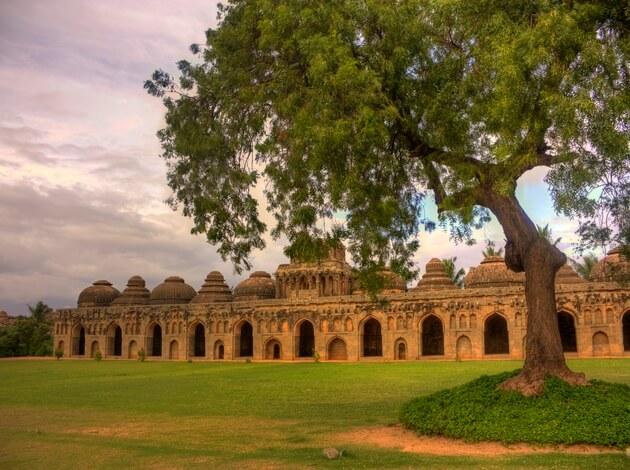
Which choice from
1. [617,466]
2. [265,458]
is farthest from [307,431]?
[617,466]

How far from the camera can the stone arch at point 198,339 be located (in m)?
51.1

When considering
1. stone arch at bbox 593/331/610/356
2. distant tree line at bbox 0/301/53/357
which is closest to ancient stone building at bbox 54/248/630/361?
stone arch at bbox 593/331/610/356

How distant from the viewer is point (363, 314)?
44.4 metres

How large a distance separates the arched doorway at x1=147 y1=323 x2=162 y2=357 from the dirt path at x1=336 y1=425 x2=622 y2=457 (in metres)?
44.4

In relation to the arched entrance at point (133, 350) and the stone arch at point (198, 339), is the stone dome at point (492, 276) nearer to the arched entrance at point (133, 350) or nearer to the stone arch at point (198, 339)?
the stone arch at point (198, 339)

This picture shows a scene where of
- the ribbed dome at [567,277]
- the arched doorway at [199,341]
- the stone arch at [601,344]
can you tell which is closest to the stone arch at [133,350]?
the arched doorway at [199,341]

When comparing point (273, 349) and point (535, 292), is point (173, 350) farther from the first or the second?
point (535, 292)

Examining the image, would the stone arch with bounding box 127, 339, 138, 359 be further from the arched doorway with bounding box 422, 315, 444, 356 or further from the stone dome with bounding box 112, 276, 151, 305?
the arched doorway with bounding box 422, 315, 444, 356

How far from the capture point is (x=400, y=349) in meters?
43.6

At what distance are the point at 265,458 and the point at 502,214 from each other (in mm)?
6173

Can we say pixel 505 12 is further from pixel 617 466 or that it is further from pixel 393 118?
pixel 617 466

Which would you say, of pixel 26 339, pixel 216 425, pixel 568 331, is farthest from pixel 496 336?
pixel 26 339

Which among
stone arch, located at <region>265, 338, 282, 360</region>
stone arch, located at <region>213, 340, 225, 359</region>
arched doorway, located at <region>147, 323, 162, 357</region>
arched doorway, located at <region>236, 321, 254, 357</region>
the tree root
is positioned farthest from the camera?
arched doorway, located at <region>147, 323, 162, 357</region>

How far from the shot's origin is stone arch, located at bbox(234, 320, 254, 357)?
4934 cm
